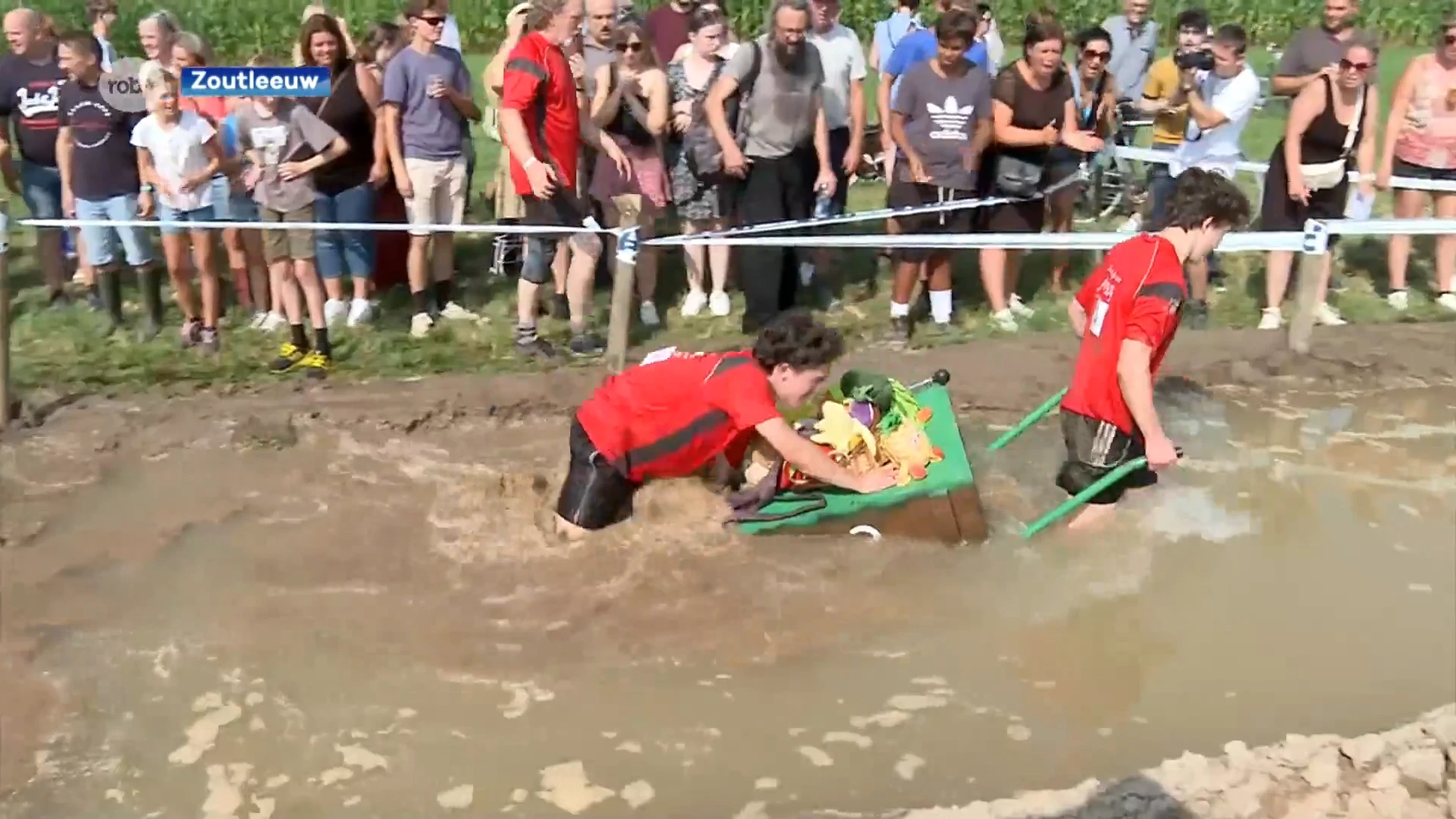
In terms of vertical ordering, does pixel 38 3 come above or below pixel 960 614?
above

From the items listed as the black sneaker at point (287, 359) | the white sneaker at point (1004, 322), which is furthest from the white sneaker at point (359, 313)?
the white sneaker at point (1004, 322)

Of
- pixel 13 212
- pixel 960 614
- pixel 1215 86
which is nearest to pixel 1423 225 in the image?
pixel 1215 86

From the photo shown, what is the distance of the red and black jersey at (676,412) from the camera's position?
5715mm

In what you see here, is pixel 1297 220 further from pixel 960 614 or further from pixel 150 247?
pixel 150 247

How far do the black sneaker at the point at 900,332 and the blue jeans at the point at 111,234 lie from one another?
4.69m

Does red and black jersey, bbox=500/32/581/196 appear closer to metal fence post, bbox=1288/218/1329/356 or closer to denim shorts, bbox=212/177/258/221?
denim shorts, bbox=212/177/258/221

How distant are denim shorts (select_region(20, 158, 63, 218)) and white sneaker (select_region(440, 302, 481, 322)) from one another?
8.35 feet

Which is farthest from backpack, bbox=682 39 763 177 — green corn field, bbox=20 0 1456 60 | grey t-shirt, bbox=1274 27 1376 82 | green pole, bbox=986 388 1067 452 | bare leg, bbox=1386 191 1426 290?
green corn field, bbox=20 0 1456 60

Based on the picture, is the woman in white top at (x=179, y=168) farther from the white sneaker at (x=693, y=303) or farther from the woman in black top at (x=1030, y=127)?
the woman in black top at (x=1030, y=127)

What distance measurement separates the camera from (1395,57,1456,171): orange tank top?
362 inches

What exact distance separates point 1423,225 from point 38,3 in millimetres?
21661

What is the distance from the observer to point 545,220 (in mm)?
8312

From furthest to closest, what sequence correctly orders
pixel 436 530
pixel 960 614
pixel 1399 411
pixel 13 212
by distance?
pixel 13 212
pixel 1399 411
pixel 436 530
pixel 960 614

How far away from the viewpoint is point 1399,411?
820 centimetres
